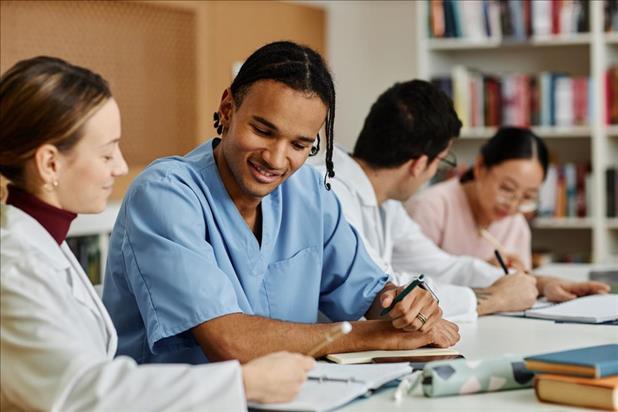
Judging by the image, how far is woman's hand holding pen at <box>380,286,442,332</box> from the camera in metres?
1.78

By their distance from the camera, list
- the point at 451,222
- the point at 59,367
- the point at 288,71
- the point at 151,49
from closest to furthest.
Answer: the point at 59,367 < the point at 288,71 < the point at 451,222 < the point at 151,49

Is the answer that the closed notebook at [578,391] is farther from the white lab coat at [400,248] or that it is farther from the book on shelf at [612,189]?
the book on shelf at [612,189]

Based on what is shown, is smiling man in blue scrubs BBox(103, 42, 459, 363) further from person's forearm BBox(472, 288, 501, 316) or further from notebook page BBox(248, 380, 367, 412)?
person's forearm BBox(472, 288, 501, 316)

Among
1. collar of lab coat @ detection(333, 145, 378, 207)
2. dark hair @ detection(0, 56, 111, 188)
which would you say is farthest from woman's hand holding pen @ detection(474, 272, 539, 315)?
dark hair @ detection(0, 56, 111, 188)

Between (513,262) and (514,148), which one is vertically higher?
(514,148)

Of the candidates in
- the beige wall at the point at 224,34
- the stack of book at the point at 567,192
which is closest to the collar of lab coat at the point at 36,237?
the beige wall at the point at 224,34

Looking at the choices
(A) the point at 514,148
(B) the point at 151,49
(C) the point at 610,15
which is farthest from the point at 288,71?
(C) the point at 610,15

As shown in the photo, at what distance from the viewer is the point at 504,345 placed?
1.94 metres

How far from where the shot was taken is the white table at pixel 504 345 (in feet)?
4.72

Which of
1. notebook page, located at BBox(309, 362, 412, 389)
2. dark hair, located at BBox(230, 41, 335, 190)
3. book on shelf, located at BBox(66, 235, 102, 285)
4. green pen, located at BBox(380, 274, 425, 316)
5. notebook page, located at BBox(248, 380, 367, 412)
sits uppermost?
dark hair, located at BBox(230, 41, 335, 190)

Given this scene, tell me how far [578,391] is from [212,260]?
0.62 m

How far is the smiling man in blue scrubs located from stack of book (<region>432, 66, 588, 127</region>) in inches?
108

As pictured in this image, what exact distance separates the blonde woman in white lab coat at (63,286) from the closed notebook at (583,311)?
1019 millimetres

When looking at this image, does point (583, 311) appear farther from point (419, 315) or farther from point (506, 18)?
point (506, 18)
